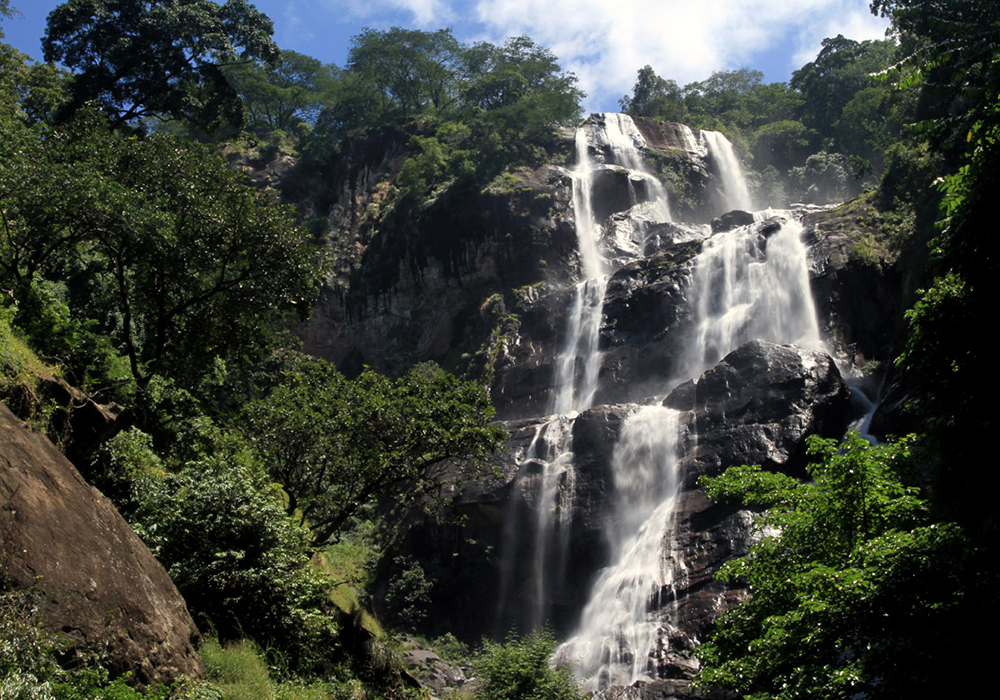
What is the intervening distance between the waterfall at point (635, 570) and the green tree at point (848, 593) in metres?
9.17

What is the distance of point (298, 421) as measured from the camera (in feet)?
45.0

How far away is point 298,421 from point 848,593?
9.93 metres

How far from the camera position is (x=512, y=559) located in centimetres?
2306

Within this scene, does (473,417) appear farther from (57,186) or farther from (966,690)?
(966,690)

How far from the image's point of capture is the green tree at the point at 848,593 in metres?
6.46

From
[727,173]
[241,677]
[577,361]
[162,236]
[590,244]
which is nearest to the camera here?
[241,677]

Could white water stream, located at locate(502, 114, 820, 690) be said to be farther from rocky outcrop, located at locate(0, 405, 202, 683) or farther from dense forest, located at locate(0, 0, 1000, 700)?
Answer: rocky outcrop, located at locate(0, 405, 202, 683)

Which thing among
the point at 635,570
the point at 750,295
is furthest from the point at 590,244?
the point at 635,570

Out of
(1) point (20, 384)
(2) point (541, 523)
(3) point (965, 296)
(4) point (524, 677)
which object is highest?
(3) point (965, 296)

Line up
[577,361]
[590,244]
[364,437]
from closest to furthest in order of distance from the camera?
[364,437], [577,361], [590,244]

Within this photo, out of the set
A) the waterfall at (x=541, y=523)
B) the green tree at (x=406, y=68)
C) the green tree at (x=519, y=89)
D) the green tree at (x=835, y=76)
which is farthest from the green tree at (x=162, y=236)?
the green tree at (x=835, y=76)

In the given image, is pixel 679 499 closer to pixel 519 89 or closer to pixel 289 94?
pixel 519 89

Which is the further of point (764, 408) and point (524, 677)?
point (764, 408)

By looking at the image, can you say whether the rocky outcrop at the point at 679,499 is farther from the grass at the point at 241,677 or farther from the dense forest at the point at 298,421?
the grass at the point at 241,677
